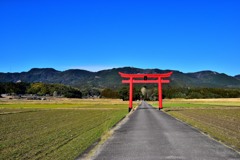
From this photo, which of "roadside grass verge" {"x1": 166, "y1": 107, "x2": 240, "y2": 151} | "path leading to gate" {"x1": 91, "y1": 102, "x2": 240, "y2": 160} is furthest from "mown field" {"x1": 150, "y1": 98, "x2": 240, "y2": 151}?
"path leading to gate" {"x1": 91, "y1": 102, "x2": 240, "y2": 160}

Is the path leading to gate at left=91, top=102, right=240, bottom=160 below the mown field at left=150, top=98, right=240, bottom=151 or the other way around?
below

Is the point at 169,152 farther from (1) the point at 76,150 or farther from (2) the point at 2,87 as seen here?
(2) the point at 2,87

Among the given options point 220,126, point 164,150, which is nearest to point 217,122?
point 220,126

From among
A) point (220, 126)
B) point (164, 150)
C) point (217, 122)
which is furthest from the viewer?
point (217, 122)

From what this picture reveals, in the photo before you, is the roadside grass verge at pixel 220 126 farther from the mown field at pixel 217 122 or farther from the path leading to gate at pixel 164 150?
the path leading to gate at pixel 164 150

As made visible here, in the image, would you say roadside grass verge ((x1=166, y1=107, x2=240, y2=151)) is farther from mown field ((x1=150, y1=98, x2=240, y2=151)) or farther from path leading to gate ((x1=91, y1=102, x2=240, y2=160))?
path leading to gate ((x1=91, y1=102, x2=240, y2=160))

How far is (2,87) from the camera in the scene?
7431 inches

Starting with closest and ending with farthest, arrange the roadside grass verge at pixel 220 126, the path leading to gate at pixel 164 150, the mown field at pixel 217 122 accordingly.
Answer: the path leading to gate at pixel 164 150 < the roadside grass verge at pixel 220 126 < the mown field at pixel 217 122

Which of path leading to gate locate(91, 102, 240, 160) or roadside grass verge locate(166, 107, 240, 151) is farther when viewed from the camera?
roadside grass verge locate(166, 107, 240, 151)

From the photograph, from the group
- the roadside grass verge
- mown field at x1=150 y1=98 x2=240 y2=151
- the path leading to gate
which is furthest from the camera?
mown field at x1=150 y1=98 x2=240 y2=151

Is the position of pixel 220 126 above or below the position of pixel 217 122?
below

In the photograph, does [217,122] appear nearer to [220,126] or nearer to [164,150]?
[220,126]

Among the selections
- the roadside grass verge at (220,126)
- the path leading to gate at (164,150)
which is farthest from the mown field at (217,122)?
the path leading to gate at (164,150)

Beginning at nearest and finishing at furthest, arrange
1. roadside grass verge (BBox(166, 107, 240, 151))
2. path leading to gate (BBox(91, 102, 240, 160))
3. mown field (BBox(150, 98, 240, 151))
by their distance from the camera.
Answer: path leading to gate (BBox(91, 102, 240, 160)) < roadside grass verge (BBox(166, 107, 240, 151)) < mown field (BBox(150, 98, 240, 151))
